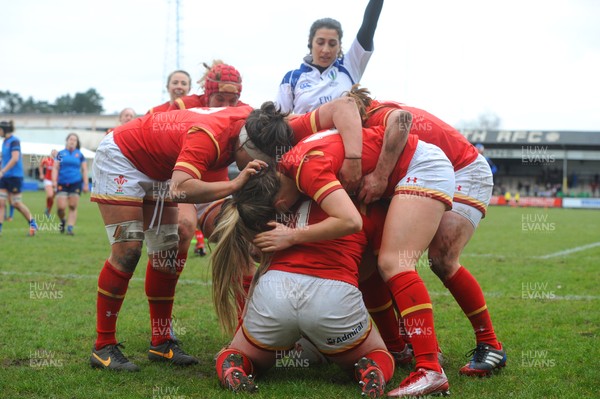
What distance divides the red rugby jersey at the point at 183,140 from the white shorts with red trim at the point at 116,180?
1.9 inches

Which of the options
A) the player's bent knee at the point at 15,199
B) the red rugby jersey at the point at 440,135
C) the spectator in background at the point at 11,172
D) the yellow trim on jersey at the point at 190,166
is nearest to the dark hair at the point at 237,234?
the yellow trim on jersey at the point at 190,166

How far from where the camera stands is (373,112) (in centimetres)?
436

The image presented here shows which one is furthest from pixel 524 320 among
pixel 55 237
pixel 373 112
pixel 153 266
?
pixel 55 237

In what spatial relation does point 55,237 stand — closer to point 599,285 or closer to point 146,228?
point 146,228

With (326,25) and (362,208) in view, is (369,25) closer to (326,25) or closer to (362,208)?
(326,25)

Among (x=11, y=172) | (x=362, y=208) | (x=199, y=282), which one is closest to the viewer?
(x=362, y=208)

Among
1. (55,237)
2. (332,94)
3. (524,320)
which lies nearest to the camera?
(332,94)

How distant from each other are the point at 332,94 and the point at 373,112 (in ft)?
3.25

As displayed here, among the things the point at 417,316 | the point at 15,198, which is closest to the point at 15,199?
the point at 15,198

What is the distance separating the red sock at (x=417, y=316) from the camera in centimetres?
375

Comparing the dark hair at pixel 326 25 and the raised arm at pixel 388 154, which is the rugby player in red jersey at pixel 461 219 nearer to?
the raised arm at pixel 388 154

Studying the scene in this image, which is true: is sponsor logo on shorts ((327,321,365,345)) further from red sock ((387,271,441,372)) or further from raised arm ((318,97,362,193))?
raised arm ((318,97,362,193))

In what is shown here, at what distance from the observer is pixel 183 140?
4.22m

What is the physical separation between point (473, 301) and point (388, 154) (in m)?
1.26
